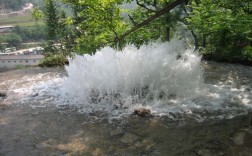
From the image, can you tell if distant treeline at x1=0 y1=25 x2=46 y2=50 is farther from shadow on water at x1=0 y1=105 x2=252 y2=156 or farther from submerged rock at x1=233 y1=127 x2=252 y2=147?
submerged rock at x1=233 y1=127 x2=252 y2=147

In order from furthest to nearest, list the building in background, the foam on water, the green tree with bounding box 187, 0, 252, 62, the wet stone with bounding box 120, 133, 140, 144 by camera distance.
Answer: the building in background, the green tree with bounding box 187, 0, 252, 62, the foam on water, the wet stone with bounding box 120, 133, 140, 144

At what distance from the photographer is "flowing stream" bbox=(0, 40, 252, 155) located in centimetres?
457

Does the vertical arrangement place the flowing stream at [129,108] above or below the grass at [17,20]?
below

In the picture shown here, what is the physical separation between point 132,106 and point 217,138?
2194 millimetres

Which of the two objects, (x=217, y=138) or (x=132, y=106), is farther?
(x=132, y=106)

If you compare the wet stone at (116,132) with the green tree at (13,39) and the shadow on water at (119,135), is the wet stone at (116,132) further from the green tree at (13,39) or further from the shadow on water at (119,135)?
the green tree at (13,39)

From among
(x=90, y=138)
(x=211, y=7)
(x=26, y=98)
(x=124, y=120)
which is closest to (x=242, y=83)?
(x=211, y=7)

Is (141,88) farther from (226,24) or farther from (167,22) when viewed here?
(167,22)

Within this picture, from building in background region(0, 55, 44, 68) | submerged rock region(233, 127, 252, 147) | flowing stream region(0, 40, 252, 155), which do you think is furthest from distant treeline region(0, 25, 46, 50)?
submerged rock region(233, 127, 252, 147)

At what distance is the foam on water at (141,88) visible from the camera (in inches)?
244

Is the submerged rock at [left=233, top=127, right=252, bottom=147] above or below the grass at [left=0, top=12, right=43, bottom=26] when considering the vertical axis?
below

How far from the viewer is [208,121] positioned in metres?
5.30

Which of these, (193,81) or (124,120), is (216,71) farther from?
(124,120)

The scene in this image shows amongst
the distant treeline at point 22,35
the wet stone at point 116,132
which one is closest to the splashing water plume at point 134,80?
the wet stone at point 116,132
